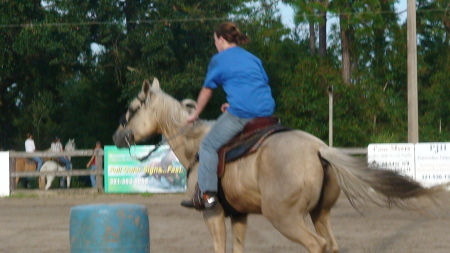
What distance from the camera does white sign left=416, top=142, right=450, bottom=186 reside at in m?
21.3

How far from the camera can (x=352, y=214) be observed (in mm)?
15742

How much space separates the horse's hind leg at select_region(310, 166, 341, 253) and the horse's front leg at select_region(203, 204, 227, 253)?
2.81 feet

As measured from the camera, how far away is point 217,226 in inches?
320

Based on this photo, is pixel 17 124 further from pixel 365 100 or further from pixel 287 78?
pixel 365 100

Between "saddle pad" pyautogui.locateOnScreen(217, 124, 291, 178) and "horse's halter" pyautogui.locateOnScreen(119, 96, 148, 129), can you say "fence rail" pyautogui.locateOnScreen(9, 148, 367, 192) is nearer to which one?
"horse's halter" pyautogui.locateOnScreen(119, 96, 148, 129)

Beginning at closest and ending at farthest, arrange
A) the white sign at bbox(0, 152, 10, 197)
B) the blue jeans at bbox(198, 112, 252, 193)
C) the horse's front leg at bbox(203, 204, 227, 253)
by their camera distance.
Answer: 1. the blue jeans at bbox(198, 112, 252, 193)
2. the horse's front leg at bbox(203, 204, 227, 253)
3. the white sign at bbox(0, 152, 10, 197)

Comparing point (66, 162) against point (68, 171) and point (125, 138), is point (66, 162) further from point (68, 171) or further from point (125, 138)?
point (125, 138)

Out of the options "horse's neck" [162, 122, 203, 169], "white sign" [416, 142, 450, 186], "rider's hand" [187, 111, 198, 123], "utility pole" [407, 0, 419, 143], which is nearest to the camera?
"rider's hand" [187, 111, 198, 123]

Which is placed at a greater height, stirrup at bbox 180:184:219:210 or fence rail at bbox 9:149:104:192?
stirrup at bbox 180:184:219:210

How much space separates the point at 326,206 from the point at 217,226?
3.49 feet

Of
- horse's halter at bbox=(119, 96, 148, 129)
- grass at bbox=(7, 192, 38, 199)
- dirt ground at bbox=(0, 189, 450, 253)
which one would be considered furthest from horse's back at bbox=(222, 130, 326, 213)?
grass at bbox=(7, 192, 38, 199)

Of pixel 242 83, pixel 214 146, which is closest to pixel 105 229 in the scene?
pixel 214 146

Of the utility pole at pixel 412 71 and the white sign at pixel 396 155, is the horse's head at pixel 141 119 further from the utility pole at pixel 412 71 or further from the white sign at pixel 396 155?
the utility pole at pixel 412 71

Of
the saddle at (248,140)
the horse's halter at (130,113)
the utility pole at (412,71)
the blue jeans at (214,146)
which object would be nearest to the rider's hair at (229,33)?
the blue jeans at (214,146)
